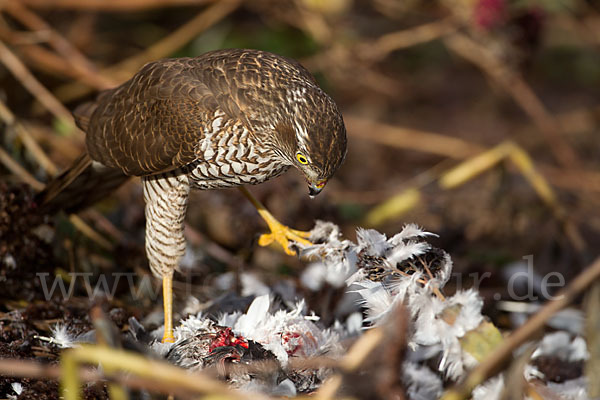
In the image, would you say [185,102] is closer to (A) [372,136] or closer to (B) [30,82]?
(B) [30,82]

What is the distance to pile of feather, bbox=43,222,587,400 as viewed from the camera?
1.77 meters

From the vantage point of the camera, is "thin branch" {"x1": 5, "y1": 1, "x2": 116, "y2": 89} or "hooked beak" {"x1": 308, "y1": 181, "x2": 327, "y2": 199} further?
"thin branch" {"x1": 5, "y1": 1, "x2": 116, "y2": 89}

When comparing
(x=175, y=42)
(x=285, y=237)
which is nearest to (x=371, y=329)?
(x=285, y=237)

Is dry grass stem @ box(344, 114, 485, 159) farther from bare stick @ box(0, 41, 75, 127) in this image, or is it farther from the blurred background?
bare stick @ box(0, 41, 75, 127)

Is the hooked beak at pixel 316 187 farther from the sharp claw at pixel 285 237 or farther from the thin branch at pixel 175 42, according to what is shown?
the thin branch at pixel 175 42

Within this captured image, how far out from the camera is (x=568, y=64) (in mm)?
6840

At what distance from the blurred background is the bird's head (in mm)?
767

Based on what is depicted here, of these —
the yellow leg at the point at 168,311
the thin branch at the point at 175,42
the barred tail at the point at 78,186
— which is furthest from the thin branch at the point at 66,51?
the yellow leg at the point at 168,311

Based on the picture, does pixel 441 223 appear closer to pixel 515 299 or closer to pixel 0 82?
pixel 515 299

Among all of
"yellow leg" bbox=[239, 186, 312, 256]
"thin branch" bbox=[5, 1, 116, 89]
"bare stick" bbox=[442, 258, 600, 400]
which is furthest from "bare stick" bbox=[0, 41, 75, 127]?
"bare stick" bbox=[442, 258, 600, 400]

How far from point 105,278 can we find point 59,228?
30cm

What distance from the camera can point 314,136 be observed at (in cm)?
194

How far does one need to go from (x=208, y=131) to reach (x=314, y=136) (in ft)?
1.33

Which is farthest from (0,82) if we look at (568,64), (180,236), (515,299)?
(568,64)
